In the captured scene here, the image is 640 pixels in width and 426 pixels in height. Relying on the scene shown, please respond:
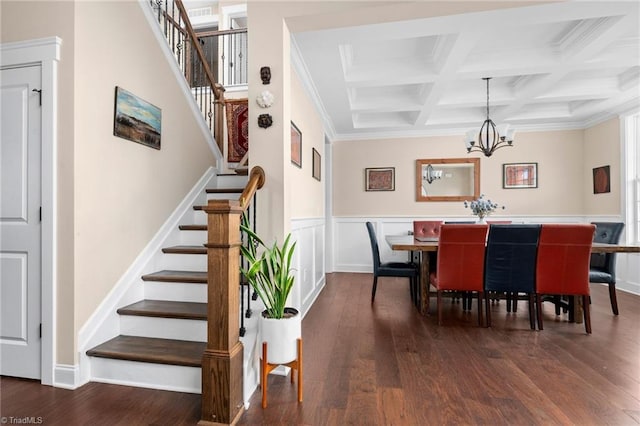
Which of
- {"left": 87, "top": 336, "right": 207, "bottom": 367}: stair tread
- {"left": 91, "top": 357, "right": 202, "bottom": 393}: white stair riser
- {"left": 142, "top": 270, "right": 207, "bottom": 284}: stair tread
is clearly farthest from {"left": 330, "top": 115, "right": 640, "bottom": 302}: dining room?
{"left": 91, "top": 357, "right": 202, "bottom": 393}: white stair riser

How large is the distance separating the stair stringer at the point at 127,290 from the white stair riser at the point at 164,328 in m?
0.08

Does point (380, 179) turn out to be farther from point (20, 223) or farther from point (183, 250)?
point (20, 223)

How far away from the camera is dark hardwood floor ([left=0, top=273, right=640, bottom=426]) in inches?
64.6

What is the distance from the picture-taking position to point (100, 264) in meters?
2.11

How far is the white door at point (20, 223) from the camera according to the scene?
197cm

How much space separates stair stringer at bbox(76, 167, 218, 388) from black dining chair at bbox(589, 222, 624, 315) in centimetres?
396

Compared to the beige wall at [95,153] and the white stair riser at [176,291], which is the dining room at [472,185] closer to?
the white stair riser at [176,291]

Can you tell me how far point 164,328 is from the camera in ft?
7.05

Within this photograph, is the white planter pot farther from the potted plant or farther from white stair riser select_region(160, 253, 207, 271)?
white stair riser select_region(160, 253, 207, 271)

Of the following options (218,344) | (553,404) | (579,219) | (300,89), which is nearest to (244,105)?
(300,89)

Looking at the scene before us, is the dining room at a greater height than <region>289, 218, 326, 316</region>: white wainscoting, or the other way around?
the dining room

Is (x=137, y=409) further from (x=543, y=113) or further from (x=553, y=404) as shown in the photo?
(x=543, y=113)

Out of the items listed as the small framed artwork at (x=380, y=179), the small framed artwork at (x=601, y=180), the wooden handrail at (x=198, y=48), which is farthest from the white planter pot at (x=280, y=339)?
the small framed artwork at (x=601, y=180)

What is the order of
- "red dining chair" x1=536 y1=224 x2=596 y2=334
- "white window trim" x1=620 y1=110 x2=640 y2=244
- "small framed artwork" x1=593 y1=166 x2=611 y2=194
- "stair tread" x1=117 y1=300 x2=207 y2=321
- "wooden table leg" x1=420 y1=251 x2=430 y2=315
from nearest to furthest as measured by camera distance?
"stair tread" x1=117 y1=300 x2=207 y2=321
"red dining chair" x1=536 y1=224 x2=596 y2=334
"wooden table leg" x1=420 y1=251 x2=430 y2=315
"white window trim" x1=620 y1=110 x2=640 y2=244
"small framed artwork" x1=593 y1=166 x2=611 y2=194
